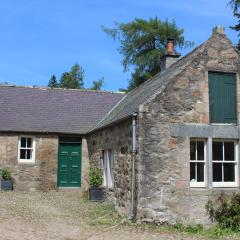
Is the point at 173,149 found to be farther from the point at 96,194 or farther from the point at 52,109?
the point at 52,109

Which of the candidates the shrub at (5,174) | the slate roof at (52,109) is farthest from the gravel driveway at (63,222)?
the slate roof at (52,109)

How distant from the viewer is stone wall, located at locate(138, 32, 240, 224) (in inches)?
529

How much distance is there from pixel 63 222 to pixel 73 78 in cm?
6048

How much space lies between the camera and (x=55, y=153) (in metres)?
22.5

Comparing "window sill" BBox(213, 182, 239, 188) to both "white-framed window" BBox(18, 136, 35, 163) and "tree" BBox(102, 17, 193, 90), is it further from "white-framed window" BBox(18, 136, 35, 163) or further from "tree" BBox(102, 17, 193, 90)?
"tree" BBox(102, 17, 193, 90)

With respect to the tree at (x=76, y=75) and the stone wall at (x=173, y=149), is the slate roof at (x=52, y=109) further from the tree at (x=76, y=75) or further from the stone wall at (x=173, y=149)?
the tree at (x=76, y=75)

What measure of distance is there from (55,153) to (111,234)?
1125 cm

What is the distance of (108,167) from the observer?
1816 centimetres

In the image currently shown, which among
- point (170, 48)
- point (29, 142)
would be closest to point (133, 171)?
point (170, 48)

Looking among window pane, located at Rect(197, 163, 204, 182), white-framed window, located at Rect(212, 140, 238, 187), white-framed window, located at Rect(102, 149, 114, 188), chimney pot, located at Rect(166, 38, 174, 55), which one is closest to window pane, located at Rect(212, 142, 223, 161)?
white-framed window, located at Rect(212, 140, 238, 187)

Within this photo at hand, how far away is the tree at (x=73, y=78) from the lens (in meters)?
71.0

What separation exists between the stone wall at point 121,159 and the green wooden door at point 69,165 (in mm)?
4777

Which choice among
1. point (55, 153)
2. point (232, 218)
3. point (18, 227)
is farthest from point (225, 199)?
point (55, 153)

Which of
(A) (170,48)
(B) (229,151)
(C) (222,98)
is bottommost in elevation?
(B) (229,151)
